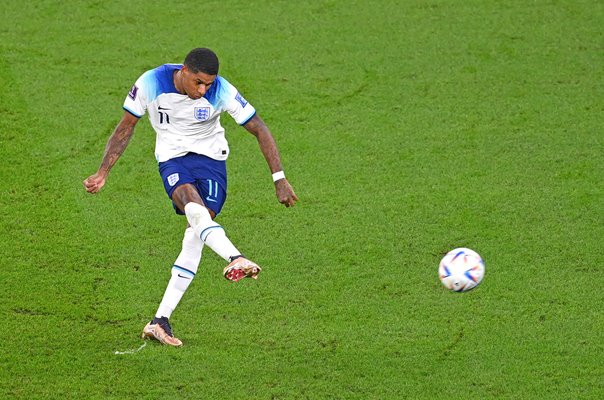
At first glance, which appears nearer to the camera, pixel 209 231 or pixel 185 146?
pixel 209 231

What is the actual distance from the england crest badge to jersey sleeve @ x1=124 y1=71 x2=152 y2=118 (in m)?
0.39

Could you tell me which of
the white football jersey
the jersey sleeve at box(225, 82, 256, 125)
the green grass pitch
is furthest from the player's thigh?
the green grass pitch

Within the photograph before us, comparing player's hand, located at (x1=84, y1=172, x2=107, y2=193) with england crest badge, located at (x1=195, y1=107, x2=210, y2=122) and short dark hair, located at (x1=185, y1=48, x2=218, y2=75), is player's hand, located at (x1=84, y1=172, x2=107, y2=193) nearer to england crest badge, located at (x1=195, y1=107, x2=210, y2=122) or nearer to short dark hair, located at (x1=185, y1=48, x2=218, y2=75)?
england crest badge, located at (x1=195, y1=107, x2=210, y2=122)

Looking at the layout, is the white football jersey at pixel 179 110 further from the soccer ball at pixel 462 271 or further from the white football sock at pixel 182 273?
the soccer ball at pixel 462 271

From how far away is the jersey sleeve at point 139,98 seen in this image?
27.3ft

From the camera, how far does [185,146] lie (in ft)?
28.0

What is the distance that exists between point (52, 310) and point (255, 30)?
6243 mm

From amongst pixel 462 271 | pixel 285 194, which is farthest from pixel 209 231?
pixel 462 271

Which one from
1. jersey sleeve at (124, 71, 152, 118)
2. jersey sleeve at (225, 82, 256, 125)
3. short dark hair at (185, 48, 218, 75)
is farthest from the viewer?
jersey sleeve at (225, 82, 256, 125)

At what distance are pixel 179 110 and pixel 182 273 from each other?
4.17ft

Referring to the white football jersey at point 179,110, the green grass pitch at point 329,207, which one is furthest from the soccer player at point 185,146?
the green grass pitch at point 329,207

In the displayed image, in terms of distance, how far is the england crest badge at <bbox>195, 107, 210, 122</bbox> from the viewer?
8.41 metres

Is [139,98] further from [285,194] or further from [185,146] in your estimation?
[285,194]

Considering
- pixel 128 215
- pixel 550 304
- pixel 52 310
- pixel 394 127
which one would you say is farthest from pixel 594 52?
pixel 52 310
